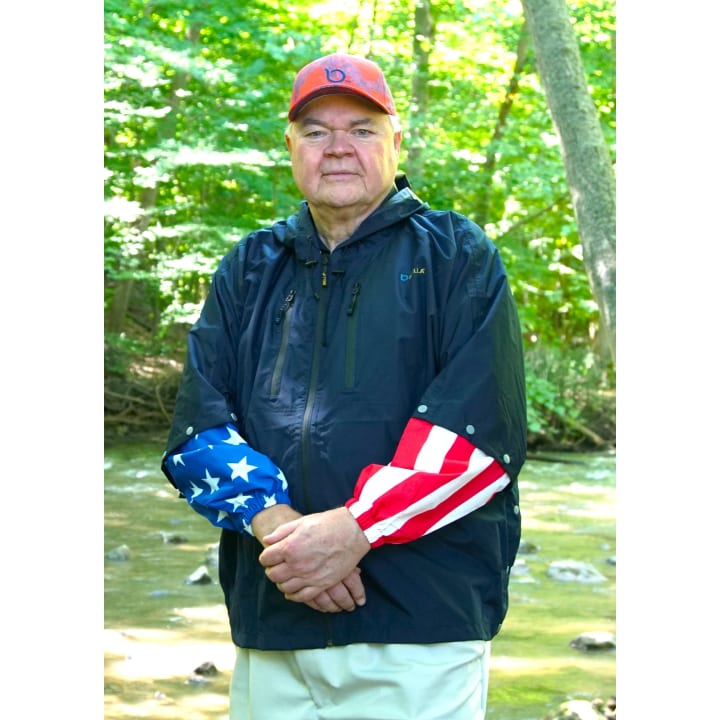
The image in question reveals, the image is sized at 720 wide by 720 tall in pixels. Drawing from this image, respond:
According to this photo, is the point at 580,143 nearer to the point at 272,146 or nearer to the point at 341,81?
the point at 341,81

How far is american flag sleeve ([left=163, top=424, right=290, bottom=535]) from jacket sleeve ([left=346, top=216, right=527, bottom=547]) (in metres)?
0.19

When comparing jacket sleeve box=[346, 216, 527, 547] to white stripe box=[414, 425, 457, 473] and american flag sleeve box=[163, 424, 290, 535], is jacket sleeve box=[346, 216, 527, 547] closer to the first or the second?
white stripe box=[414, 425, 457, 473]

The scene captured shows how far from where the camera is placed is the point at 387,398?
2.34 m

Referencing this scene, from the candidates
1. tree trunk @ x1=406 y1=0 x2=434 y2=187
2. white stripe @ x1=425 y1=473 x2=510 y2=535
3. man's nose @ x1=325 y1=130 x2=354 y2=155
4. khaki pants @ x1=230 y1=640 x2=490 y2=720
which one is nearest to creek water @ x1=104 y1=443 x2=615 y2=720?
khaki pants @ x1=230 y1=640 x2=490 y2=720

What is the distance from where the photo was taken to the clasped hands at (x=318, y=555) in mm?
2240

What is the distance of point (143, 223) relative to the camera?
1283cm

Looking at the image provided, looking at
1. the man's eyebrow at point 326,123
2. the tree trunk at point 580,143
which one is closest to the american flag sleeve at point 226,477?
the man's eyebrow at point 326,123

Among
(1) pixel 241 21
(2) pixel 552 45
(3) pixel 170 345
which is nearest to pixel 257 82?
(1) pixel 241 21

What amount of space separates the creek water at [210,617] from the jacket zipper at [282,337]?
2.21m

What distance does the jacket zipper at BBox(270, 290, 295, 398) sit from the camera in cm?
240

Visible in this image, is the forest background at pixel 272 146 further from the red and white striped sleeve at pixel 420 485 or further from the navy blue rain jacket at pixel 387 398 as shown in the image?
the red and white striped sleeve at pixel 420 485

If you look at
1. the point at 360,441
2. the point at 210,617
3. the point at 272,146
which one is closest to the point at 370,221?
the point at 360,441

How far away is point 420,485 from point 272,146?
982cm
